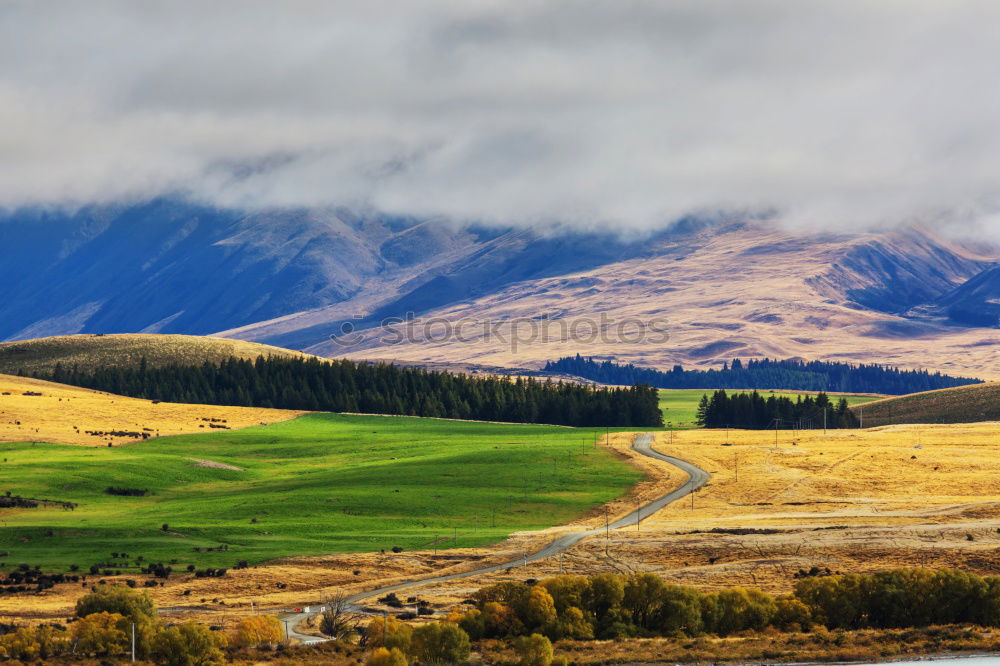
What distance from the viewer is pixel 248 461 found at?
643 ft

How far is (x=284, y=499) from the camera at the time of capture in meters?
151

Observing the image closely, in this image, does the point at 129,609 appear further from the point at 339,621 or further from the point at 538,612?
the point at 538,612

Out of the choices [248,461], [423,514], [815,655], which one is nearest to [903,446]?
[423,514]

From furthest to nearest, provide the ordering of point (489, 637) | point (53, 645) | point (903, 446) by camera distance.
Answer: point (903, 446) < point (489, 637) < point (53, 645)

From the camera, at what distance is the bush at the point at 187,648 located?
80.6m

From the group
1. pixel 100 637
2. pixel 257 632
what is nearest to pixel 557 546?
pixel 257 632

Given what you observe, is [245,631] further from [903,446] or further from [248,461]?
[903,446]

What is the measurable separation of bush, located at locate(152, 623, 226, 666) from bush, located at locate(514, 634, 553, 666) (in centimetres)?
1913

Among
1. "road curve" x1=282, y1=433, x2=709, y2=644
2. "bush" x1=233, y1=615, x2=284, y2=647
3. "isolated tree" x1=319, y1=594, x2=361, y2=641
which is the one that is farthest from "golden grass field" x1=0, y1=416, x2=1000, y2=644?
"bush" x1=233, y1=615, x2=284, y2=647

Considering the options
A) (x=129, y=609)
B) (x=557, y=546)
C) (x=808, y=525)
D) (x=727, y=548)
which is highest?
(x=808, y=525)

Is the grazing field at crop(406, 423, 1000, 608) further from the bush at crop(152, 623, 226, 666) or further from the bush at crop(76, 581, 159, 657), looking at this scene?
the bush at crop(152, 623, 226, 666)

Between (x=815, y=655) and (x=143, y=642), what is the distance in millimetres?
44887

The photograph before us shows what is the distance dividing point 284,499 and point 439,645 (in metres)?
70.8

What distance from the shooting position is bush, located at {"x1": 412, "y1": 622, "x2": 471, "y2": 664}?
3270 inches
